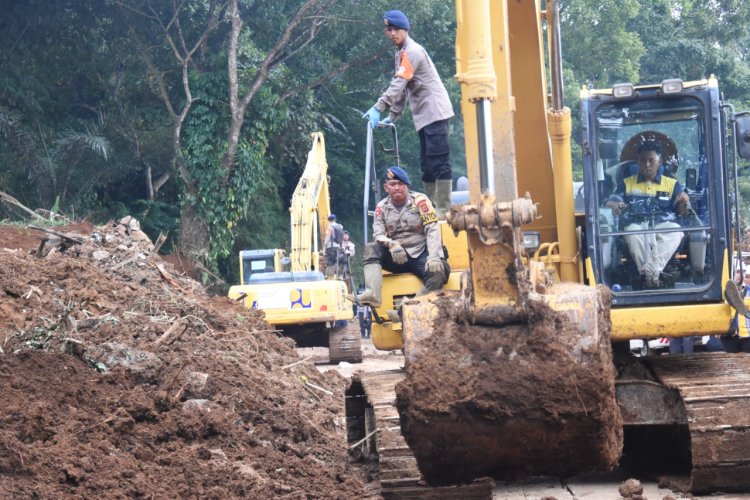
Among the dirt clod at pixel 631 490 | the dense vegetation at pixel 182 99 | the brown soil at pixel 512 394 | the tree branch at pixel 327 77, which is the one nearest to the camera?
the brown soil at pixel 512 394

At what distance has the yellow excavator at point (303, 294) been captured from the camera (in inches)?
694

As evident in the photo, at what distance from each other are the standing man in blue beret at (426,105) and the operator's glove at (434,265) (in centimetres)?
41

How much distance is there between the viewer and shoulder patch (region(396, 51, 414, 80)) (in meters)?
7.46

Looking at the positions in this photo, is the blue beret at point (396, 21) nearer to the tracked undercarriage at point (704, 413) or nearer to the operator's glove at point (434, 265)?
the operator's glove at point (434, 265)

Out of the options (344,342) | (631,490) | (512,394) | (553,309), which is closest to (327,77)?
(344,342)

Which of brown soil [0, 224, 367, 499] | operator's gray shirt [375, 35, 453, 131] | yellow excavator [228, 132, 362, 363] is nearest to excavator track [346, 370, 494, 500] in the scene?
brown soil [0, 224, 367, 499]

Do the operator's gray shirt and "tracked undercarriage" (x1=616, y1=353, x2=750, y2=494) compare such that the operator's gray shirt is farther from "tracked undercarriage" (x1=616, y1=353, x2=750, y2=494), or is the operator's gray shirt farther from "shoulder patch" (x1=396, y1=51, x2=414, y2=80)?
"tracked undercarriage" (x1=616, y1=353, x2=750, y2=494)

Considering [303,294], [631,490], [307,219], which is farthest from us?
[307,219]

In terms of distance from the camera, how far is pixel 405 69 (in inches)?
294

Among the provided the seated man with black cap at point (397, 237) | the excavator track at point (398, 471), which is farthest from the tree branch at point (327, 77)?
the excavator track at point (398, 471)

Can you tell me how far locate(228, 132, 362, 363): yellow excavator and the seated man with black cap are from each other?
9.23m

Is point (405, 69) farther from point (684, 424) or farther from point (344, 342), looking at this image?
point (344, 342)

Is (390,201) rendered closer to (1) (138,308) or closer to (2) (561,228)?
(2) (561,228)

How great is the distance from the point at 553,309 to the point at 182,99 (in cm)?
2161
